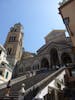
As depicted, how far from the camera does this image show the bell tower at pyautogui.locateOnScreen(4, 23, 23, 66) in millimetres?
51688

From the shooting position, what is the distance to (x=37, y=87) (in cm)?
1188

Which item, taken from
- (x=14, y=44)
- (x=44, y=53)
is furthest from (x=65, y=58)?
(x=14, y=44)

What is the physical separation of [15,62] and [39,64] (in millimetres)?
13659

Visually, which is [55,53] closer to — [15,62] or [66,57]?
[66,57]

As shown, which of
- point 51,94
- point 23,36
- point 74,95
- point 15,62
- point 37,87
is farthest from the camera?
point 23,36

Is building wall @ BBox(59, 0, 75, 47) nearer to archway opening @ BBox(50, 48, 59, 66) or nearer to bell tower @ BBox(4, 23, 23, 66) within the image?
archway opening @ BBox(50, 48, 59, 66)

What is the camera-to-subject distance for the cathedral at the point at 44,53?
37.0m

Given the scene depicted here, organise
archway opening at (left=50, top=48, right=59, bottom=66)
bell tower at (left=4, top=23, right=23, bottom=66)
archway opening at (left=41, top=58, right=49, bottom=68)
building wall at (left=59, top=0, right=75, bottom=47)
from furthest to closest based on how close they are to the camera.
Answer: bell tower at (left=4, top=23, right=23, bottom=66) → archway opening at (left=41, top=58, right=49, bottom=68) → archway opening at (left=50, top=48, right=59, bottom=66) → building wall at (left=59, top=0, right=75, bottom=47)

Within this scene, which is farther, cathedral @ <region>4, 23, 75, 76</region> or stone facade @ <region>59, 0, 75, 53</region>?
cathedral @ <region>4, 23, 75, 76</region>

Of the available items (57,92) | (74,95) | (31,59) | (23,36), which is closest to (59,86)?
(57,92)

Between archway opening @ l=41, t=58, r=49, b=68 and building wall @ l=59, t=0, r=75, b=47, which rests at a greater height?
building wall @ l=59, t=0, r=75, b=47

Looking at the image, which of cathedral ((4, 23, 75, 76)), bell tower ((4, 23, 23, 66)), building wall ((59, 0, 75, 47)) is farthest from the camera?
bell tower ((4, 23, 23, 66))

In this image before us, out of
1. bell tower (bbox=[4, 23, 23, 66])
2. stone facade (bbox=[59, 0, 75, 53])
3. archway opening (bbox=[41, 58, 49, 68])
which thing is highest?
bell tower (bbox=[4, 23, 23, 66])

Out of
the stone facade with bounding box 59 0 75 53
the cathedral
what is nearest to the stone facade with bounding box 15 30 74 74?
the cathedral
